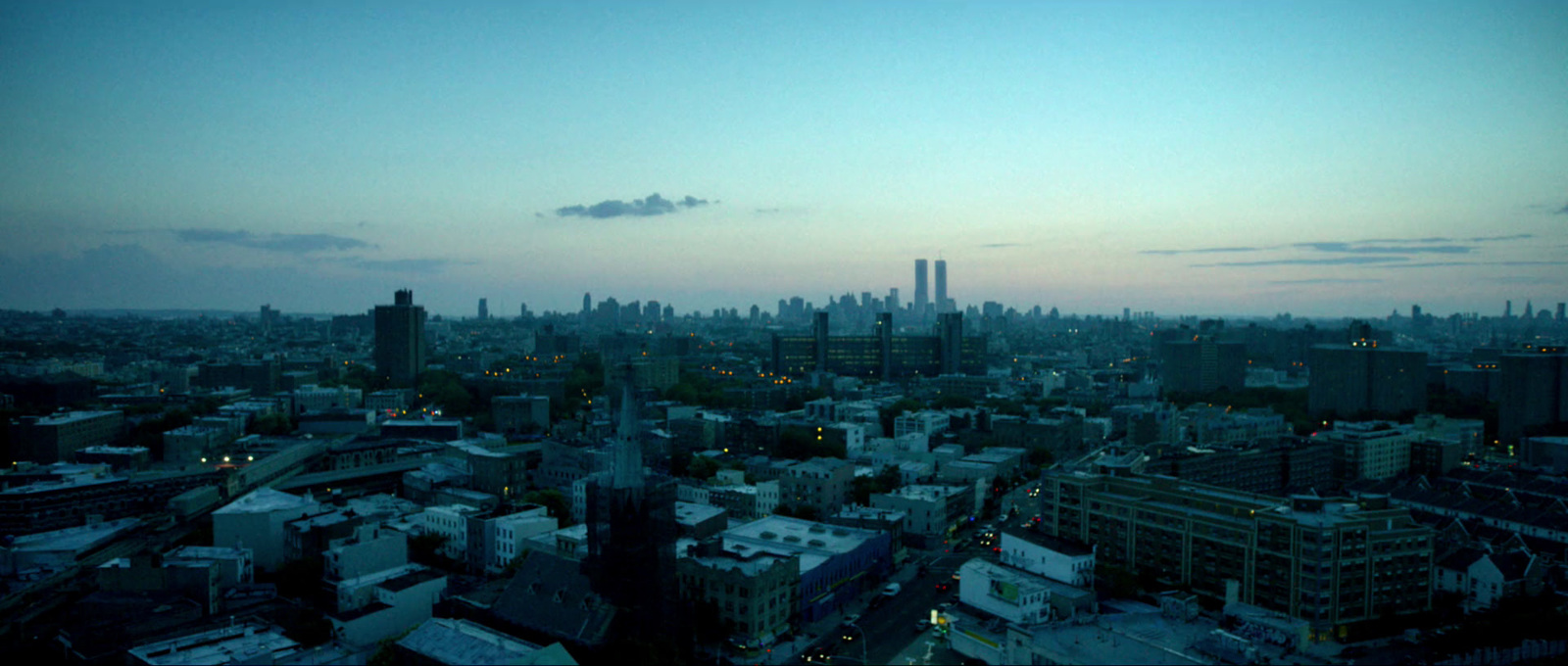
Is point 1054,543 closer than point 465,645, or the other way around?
point 465,645

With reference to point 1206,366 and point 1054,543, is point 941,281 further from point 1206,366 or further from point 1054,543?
point 1054,543

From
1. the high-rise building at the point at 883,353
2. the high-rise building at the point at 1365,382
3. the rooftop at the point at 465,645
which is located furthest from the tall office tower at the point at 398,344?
the high-rise building at the point at 1365,382

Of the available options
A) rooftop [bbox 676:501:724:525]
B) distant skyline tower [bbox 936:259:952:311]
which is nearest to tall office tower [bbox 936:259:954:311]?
distant skyline tower [bbox 936:259:952:311]

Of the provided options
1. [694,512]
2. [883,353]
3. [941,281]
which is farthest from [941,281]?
[694,512]

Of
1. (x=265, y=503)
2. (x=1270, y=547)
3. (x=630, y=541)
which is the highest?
(x=630, y=541)

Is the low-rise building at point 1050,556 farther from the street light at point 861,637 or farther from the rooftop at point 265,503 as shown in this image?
the rooftop at point 265,503

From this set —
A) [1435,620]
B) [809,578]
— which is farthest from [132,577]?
[1435,620]
